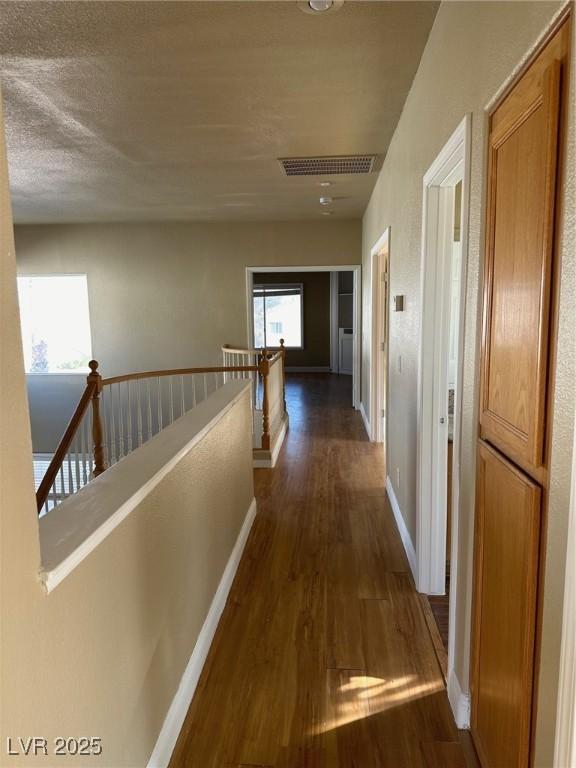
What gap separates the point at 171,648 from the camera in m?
1.79

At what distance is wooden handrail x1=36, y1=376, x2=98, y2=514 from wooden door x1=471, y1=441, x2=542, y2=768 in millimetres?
2543

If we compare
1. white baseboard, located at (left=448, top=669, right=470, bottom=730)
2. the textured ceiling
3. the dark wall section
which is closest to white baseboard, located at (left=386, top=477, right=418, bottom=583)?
white baseboard, located at (left=448, top=669, right=470, bottom=730)

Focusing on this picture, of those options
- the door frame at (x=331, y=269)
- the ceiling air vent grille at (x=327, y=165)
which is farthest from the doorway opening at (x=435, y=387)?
the door frame at (x=331, y=269)

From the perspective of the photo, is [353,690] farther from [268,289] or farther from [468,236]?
[268,289]

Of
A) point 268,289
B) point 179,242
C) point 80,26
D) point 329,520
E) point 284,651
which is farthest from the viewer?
point 268,289

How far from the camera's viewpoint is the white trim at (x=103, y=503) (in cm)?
104

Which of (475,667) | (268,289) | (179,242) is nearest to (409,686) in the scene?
(475,667)

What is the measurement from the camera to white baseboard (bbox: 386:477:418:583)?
2.88m

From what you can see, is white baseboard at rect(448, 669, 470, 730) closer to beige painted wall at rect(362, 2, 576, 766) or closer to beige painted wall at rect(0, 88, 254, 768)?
beige painted wall at rect(362, 2, 576, 766)

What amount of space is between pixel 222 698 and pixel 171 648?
15.4 inches

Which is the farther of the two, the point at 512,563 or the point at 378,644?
the point at 378,644

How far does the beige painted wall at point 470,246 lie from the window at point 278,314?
8.46 meters

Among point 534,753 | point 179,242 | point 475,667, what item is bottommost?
point 475,667

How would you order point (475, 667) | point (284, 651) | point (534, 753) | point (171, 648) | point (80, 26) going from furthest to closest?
point (284, 651)
point (80, 26)
point (171, 648)
point (475, 667)
point (534, 753)
